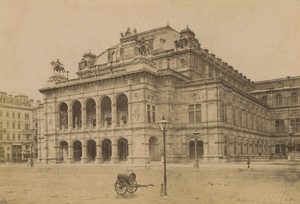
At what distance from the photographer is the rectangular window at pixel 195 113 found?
137 feet

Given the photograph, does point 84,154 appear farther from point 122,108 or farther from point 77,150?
point 122,108

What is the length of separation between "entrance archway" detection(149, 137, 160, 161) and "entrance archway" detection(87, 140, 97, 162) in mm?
8609

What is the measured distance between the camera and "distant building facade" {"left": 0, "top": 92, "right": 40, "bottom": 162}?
201 feet

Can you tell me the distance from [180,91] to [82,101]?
1222cm

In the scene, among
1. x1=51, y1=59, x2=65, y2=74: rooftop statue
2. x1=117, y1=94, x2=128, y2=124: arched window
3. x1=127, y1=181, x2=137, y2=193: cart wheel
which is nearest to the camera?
x1=127, y1=181, x2=137, y2=193: cart wheel

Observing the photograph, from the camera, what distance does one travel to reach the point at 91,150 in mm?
47469

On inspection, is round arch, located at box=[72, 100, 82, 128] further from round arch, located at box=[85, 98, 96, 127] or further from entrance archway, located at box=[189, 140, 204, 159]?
entrance archway, located at box=[189, 140, 204, 159]

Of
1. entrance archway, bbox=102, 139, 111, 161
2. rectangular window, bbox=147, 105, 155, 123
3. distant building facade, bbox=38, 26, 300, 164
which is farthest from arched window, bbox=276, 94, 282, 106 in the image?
entrance archway, bbox=102, 139, 111, 161

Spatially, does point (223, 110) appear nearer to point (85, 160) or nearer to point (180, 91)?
point (180, 91)

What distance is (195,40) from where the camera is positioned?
48781 millimetres

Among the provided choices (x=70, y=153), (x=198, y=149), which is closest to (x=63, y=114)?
(x=70, y=153)

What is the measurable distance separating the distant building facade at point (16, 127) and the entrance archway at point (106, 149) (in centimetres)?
1931

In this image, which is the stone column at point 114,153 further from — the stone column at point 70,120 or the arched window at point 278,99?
the arched window at point 278,99

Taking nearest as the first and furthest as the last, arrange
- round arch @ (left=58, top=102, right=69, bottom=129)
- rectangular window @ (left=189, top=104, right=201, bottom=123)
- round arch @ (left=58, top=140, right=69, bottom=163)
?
1. rectangular window @ (left=189, top=104, right=201, bottom=123)
2. round arch @ (left=58, top=140, right=69, bottom=163)
3. round arch @ (left=58, top=102, right=69, bottom=129)
